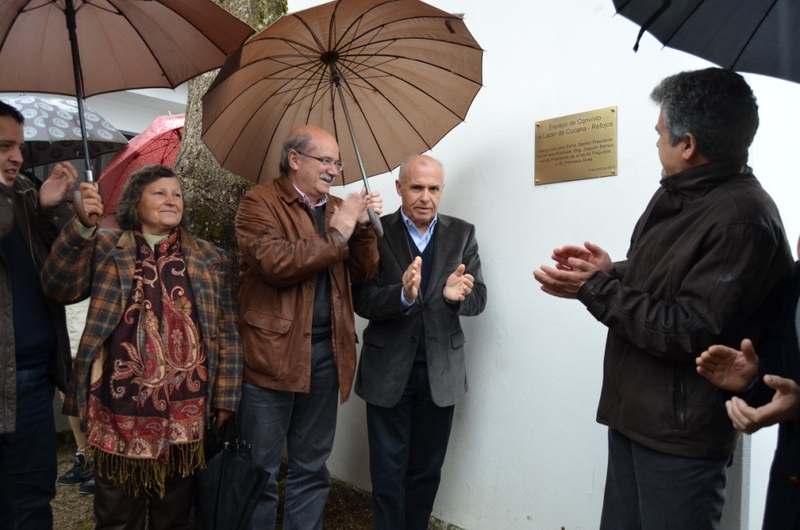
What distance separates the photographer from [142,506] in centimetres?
281

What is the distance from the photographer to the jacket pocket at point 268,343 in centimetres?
280

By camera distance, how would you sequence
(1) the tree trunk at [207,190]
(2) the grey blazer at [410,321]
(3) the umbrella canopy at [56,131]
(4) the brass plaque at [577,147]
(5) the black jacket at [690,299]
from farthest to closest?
(3) the umbrella canopy at [56,131], (1) the tree trunk at [207,190], (2) the grey blazer at [410,321], (4) the brass plaque at [577,147], (5) the black jacket at [690,299]

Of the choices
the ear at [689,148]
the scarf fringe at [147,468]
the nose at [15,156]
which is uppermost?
the nose at [15,156]

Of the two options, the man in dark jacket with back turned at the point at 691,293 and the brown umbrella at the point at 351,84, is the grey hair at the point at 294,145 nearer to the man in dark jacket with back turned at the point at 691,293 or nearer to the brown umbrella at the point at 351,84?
the brown umbrella at the point at 351,84

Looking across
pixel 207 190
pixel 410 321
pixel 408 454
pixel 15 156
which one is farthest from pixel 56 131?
pixel 408 454

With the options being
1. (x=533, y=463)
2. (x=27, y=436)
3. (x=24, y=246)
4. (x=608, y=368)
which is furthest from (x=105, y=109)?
(x=608, y=368)

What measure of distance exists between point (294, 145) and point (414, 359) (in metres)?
1.15

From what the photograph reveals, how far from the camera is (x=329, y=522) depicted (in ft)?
12.5

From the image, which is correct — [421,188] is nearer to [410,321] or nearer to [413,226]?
[413,226]

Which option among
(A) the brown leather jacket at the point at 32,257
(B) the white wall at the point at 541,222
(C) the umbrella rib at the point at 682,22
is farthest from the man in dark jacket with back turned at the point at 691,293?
(A) the brown leather jacket at the point at 32,257

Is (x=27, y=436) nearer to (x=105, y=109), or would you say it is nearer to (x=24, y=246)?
(x=24, y=246)

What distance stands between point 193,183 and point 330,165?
1229mm

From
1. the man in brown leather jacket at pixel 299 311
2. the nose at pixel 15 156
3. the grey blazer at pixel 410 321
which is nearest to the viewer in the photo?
the nose at pixel 15 156

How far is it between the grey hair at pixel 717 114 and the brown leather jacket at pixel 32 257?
92.2 inches
